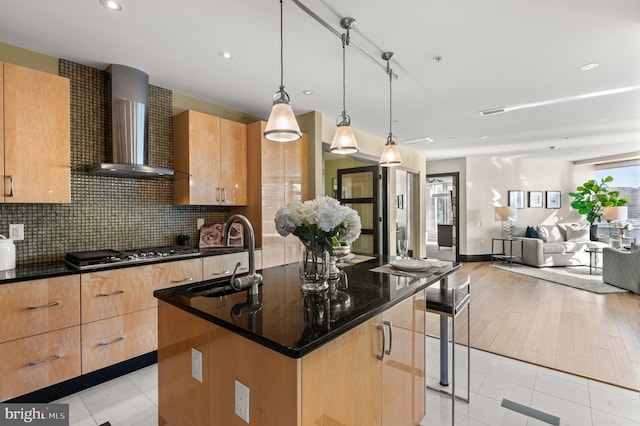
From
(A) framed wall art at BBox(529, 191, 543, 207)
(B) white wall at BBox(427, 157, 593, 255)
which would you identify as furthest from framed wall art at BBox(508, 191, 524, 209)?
(A) framed wall art at BBox(529, 191, 543, 207)

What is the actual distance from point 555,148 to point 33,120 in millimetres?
8380

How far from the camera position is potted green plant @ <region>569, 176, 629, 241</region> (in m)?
7.17

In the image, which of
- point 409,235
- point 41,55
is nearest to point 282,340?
point 41,55

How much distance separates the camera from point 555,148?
656 centimetres

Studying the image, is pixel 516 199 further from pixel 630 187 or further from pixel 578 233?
pixel 630 187

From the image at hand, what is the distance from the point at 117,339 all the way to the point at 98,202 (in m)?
1.24

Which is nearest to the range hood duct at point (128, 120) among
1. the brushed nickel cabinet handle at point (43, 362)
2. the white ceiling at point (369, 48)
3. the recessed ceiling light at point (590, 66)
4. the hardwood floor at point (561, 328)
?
the white ceiling at point (369, 48)

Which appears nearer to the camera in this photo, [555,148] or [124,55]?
[124,55]

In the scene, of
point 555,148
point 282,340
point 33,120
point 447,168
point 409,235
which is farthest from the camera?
point 447,168

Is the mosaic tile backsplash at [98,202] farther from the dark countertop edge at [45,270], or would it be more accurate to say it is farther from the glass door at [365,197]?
the glass door at [365,197]

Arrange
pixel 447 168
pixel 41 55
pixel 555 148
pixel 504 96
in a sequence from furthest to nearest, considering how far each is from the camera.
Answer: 1. pixel 447 168
2. pixel 555 148
3. pixel 504 96
4. pixel 41 55

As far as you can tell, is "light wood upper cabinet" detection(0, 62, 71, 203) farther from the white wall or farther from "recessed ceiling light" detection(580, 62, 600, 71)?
the white wall

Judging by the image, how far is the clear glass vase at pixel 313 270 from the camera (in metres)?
1.48

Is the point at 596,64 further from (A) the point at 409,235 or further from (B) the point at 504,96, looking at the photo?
(A) the point at 409,235
